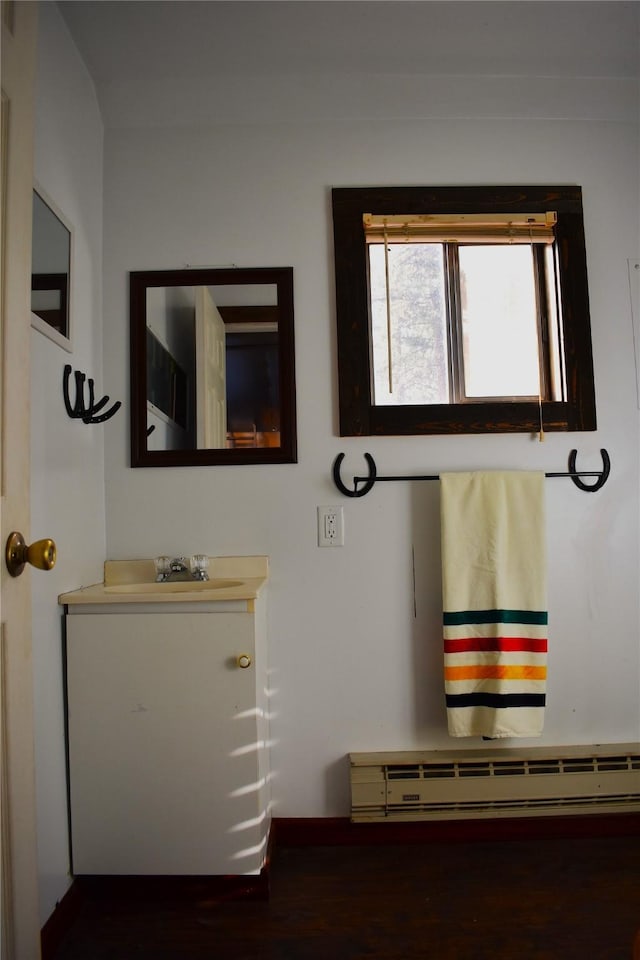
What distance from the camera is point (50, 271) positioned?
5.56ft

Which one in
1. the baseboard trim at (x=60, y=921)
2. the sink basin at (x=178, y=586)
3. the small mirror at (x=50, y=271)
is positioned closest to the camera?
the baseboard trim at (x=60, y=921)

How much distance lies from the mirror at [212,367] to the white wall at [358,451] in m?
0.05

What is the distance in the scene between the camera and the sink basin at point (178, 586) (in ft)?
6.26

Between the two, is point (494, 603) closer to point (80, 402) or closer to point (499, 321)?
point (499, 321)

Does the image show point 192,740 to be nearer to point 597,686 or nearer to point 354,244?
point 597,686

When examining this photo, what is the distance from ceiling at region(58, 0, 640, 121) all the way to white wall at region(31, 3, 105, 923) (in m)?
0.15

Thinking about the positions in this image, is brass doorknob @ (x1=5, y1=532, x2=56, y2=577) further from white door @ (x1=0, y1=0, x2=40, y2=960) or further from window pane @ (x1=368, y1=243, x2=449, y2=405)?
window pane @ (x1=368, y1=243, x2=449, y2=405)

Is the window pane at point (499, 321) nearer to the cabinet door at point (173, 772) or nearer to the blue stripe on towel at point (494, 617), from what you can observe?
the blue stripe on towel at point (494, 617)

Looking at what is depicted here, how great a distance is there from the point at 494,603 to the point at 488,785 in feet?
1.88

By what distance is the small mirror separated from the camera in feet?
5.25

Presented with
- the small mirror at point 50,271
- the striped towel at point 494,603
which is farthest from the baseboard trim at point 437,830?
the small mirror at point 50,271

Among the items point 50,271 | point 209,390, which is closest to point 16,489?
point 50,271

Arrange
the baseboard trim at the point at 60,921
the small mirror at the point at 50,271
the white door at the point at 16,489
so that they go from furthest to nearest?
the small mirror at the point at 50,271 → the baseboard trim at the point at 60,921 → the white door at the point at 16,489

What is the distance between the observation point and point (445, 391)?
7.14ft
